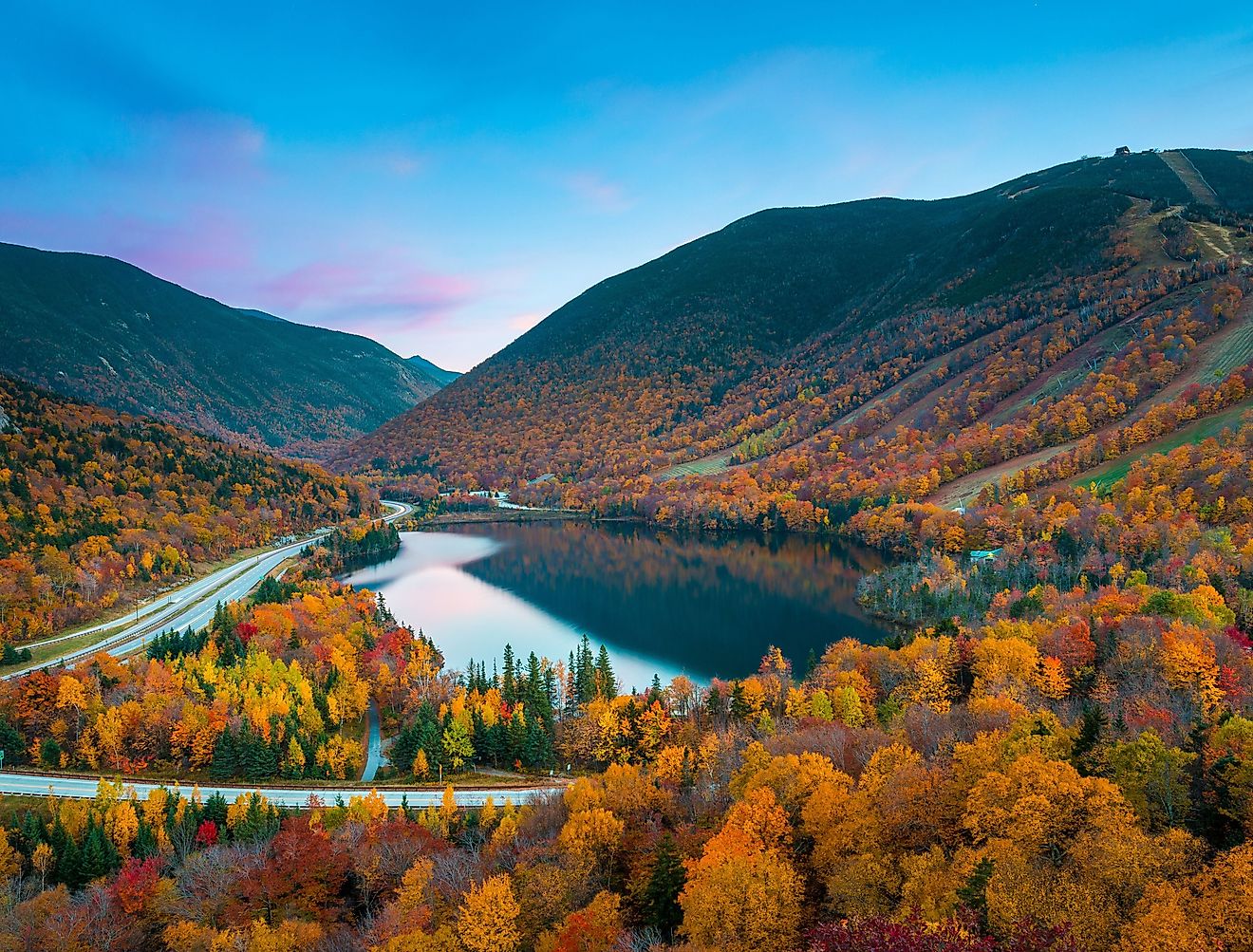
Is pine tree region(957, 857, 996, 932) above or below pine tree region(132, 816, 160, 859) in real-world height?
above

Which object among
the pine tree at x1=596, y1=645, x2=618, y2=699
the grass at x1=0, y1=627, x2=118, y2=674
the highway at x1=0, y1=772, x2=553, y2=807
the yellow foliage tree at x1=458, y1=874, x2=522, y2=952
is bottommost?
the highway at x1=0, y1=772, x2=553, y2=807

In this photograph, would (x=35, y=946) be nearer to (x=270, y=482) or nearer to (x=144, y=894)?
(x=144, y=894)

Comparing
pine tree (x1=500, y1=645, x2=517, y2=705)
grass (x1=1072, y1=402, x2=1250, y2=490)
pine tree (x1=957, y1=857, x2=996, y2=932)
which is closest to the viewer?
pine tree (x1=957, y1=857, x2=996, y2=932)

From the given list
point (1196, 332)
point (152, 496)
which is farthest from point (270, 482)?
point (1196, 332)

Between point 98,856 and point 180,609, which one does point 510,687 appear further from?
point 180,609

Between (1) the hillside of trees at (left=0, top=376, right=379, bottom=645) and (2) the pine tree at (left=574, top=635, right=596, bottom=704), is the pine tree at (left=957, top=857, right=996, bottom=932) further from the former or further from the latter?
(1) the hillside of trees at (left=0, top=376, right=379, bottom=645)

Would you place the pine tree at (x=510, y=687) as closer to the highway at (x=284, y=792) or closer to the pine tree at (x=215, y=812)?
the highway at (x=284, y=792)

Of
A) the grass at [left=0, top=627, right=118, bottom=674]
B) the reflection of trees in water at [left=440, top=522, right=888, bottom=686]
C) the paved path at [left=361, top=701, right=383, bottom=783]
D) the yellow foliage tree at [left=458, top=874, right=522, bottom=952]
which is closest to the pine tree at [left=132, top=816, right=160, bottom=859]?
the paved path at [left=361, top=701, right=383, bottom=783]

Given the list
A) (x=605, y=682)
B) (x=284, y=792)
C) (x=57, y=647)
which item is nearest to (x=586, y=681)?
(x=605, y=682)

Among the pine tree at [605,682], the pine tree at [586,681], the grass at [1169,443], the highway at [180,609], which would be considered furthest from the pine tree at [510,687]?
the grass at [1169,443]
